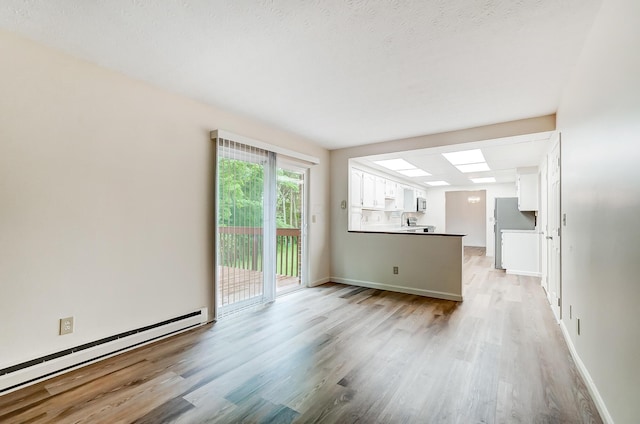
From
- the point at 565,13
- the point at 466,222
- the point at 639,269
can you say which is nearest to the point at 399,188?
the point at 466,222

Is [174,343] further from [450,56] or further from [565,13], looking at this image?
[565,13]

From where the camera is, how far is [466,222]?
11312 millimetres

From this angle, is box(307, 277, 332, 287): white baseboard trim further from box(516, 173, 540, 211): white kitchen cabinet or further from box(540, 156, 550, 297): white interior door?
box(516, 173, 540, 211): white kitchen cabinet

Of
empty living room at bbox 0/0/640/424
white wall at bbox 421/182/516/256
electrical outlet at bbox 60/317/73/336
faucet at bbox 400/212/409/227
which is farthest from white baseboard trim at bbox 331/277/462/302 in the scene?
white wall at bbox 421/182/516/256

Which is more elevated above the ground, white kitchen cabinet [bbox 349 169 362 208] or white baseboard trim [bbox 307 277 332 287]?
white kitchen cabinet [bbox 349 169 362 208]

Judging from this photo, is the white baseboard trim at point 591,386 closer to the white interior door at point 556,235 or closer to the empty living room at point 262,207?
the empty living room at point 262,207

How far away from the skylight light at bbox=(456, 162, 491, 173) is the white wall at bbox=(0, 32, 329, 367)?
518 centimetres

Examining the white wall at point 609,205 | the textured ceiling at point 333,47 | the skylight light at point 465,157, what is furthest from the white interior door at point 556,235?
the skylight light at point 465,157

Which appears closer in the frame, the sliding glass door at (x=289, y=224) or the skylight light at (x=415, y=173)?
the sliding glass door at (x=289, y=224)

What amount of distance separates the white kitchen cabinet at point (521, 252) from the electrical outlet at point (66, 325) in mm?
6680

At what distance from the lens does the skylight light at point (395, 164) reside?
5708 millimetres

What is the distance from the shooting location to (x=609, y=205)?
5.16 ft

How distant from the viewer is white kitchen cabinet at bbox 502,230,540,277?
560 centimetres

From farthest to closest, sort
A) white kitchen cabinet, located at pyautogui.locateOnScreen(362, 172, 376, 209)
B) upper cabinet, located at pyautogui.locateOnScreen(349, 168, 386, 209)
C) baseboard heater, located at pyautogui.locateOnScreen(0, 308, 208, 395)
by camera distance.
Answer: white kitchen cabinet, located at pyautogui.locateOnScreen(362, 172, 376, 209)
upper cabinet, located at pyautogui.locateOnScreen(349, 168, 386, 209)
baseboard heater, located at pyautogui.locateOnScreen(0, 308, 208, 395)
